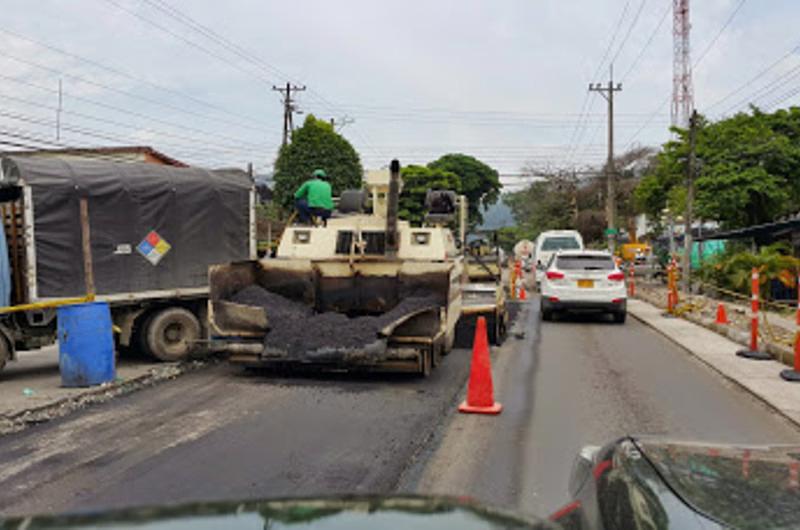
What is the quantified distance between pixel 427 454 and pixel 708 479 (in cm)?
348

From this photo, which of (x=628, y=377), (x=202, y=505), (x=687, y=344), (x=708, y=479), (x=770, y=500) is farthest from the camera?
(x=687, y=344)

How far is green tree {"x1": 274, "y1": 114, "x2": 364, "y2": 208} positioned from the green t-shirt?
21.4 m

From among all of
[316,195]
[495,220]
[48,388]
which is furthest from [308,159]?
[495,220]

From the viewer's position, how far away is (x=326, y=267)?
33.4 feet

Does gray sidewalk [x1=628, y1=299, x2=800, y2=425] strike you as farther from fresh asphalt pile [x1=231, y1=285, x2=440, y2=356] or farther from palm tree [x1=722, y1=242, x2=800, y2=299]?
palm tree [x1=722, y1=242, x2=800, y2=299]

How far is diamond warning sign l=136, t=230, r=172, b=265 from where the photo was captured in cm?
1055

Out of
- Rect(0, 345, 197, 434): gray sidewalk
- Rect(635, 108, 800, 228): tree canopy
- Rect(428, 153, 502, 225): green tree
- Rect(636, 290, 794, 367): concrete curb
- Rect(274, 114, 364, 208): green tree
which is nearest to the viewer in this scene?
Rect(0, 345, 197, 434): gray sidewalk

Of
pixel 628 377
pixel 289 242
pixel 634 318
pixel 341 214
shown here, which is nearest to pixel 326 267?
pixel 289 242

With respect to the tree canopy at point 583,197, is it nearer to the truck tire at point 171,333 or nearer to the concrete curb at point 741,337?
the concrete curb at point 741,337

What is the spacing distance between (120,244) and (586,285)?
32.3ft

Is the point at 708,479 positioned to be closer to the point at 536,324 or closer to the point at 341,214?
the point at 341,214

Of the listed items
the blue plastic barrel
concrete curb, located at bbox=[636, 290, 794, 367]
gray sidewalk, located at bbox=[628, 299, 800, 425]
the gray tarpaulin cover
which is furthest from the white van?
the blue plastic barrel

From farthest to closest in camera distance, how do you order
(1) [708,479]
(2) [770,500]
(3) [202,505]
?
(1) [708,479] < (2) [770,500] < (3) [202,505]

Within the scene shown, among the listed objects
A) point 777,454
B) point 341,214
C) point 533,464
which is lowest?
point 533,464
